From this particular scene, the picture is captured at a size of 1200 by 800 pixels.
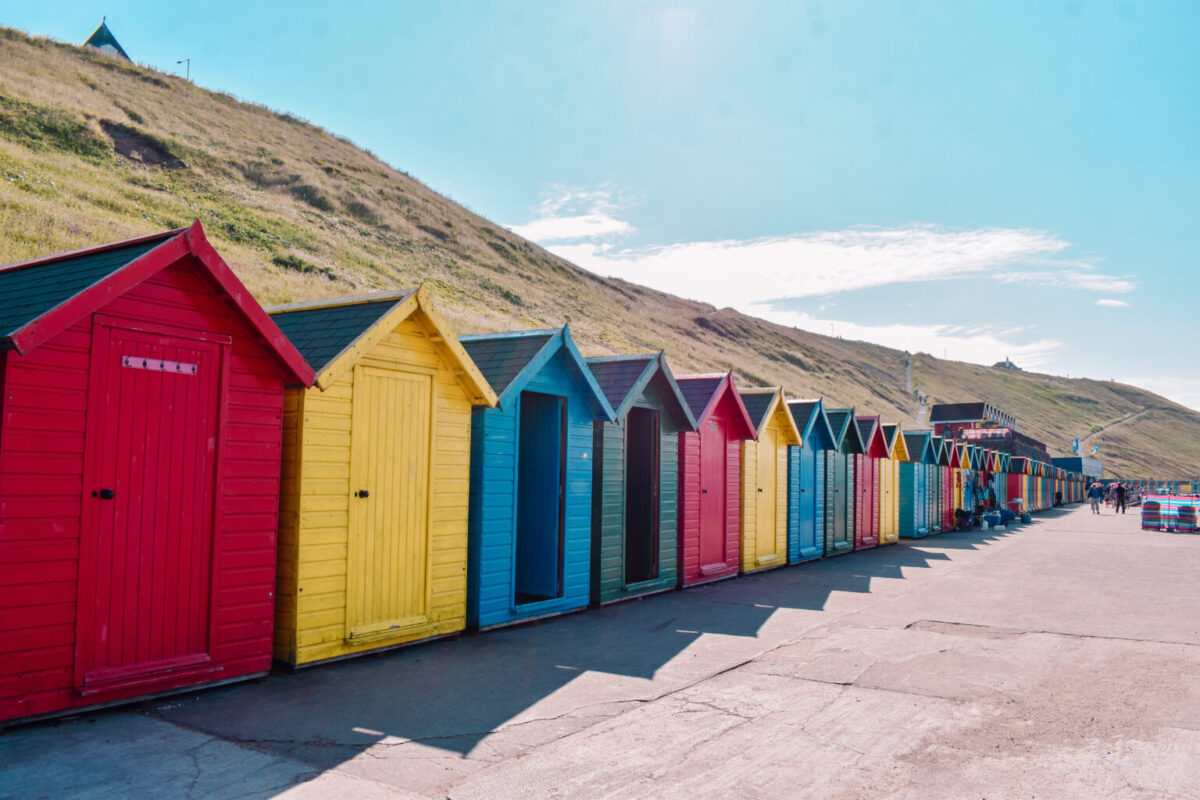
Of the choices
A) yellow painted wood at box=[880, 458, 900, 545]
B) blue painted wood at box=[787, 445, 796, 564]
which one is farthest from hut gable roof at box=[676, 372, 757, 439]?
yellow painted wood at box=[880, 458, 900, 545]

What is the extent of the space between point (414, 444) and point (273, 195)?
1735 inches

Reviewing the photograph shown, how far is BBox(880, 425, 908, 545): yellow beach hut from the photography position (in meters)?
23.0

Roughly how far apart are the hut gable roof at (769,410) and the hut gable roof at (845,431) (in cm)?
Answer: 277

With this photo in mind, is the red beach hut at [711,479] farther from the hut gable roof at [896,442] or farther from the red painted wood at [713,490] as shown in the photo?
the hut gable roof at [896,442]

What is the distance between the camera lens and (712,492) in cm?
1400

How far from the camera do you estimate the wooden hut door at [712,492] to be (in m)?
13.7

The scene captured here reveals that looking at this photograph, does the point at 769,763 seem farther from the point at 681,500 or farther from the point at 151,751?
the point at 681,500

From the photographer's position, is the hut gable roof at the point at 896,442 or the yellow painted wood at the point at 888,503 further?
the hut gable roof at the point at 896,442

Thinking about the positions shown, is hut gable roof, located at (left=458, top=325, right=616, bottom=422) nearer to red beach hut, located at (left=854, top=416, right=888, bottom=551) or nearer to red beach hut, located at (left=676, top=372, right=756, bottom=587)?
red beach hut, located at (left=676, top=372, right=756, bottom=587)

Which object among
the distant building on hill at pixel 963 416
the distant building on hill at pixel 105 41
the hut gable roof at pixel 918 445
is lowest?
the hut gable roof at pixel 918 445

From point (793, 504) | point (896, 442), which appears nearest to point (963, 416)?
point (896, 442)

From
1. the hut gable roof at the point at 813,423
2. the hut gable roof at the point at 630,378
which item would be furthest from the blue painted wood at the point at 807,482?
the hut gable roof at the point at 630,378

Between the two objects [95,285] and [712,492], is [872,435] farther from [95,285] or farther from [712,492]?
[95,285]

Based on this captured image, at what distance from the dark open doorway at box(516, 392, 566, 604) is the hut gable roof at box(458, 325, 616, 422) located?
52 centimetres
